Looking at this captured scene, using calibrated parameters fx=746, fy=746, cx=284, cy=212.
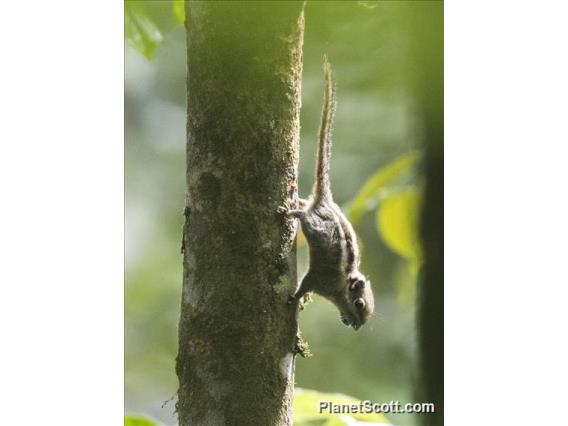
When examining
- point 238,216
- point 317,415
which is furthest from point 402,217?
point 238,216

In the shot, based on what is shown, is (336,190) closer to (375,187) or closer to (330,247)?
(375,187)

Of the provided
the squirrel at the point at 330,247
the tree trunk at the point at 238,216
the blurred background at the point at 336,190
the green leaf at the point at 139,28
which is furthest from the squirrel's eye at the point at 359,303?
the green leaf at the point at 139,28

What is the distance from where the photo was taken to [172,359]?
9.45ft

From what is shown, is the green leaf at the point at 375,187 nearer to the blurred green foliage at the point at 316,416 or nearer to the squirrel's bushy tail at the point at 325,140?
the squirrel's bushy tail at the point at 325,140

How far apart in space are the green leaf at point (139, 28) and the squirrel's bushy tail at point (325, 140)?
0.60 m

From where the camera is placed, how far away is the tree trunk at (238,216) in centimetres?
199

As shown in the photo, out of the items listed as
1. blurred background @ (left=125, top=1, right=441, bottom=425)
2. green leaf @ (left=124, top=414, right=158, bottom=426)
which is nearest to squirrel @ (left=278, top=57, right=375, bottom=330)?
blurred background @ (left=125, top=1, right=441, bottom=425)

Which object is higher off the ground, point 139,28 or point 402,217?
point 139,28

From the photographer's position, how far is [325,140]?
2600 millimetres

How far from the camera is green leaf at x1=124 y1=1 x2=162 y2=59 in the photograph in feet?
8.25

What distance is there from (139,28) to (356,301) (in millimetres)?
1186

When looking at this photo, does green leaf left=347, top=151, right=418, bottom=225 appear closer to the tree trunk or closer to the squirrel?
the squirrel

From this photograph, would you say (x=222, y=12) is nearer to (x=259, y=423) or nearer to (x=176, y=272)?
(x=259, y=423)

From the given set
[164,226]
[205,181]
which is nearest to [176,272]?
[164,226]
